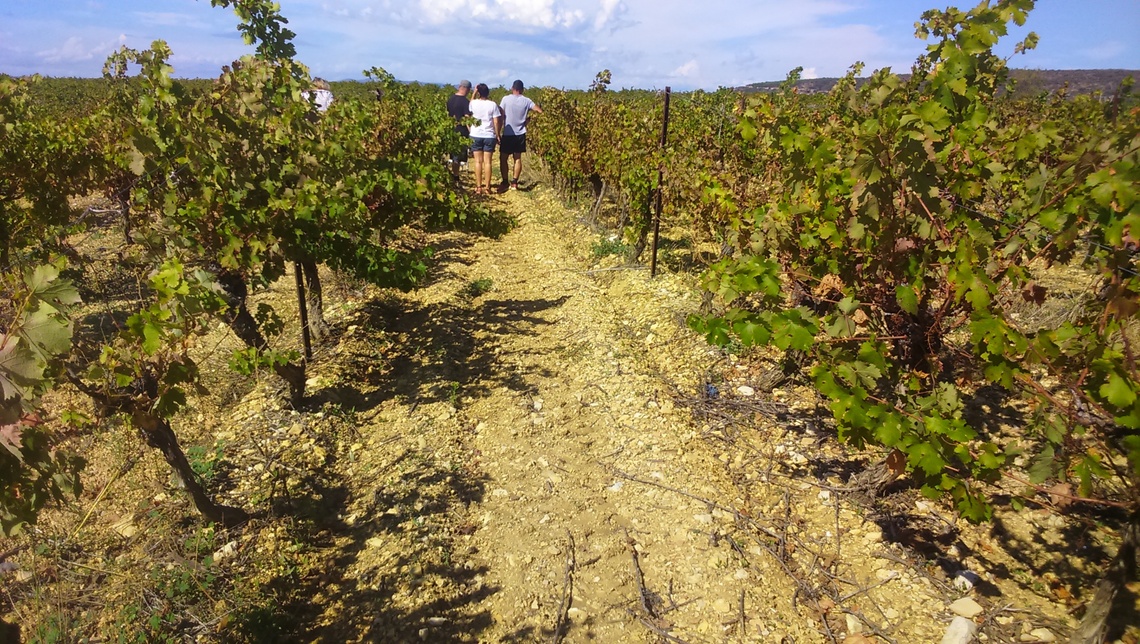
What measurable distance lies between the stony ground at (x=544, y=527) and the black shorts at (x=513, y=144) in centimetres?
671

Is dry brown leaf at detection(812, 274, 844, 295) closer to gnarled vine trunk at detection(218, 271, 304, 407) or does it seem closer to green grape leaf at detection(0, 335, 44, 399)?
green grape leaf at detection(0, 335, 44, 399)

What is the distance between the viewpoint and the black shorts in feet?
35.7

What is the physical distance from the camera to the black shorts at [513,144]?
35.7 ft

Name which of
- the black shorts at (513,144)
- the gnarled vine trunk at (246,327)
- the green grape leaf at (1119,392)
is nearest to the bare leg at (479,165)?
the black shorts at (513,144)

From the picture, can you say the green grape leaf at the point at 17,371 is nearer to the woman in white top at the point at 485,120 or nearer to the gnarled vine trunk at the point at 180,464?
the gnarled vine trunk at the point at 180,464

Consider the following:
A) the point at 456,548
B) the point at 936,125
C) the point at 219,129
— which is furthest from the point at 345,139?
the point at 936,125

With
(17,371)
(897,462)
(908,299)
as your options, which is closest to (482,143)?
(908,299)

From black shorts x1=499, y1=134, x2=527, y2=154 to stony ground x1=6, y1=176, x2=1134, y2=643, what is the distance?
671 centimetres

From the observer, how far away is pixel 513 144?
36.3ft

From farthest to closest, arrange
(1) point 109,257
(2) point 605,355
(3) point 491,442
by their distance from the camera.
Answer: (1) point 109,257
(2) point 605,355
(3) point 491,442

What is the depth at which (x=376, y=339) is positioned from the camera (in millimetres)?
5551

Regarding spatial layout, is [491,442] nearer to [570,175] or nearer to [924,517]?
[924,517]

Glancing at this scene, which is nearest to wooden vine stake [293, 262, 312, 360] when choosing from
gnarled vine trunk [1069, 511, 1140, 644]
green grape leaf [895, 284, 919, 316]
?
green grape leaf [895, 284, 919, 316]

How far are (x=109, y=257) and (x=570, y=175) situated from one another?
22.3 ft
